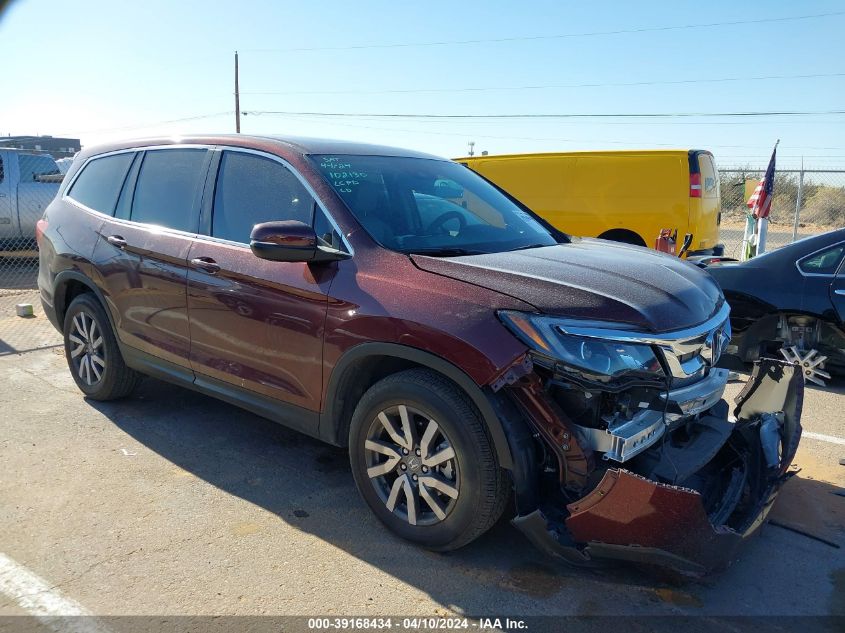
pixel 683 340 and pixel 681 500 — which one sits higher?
pixel 683 340

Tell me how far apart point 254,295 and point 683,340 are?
2121 millimetres

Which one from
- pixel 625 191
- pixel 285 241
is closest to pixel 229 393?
pixel 285 241

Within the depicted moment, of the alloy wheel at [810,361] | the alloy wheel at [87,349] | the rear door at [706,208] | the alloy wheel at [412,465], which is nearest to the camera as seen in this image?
the alloy wheel at [412,465]

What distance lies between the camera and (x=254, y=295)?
362 cm

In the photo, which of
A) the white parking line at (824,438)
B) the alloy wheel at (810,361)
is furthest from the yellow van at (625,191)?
the white parking line at (824,438)

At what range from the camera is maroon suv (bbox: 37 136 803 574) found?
8.90ft

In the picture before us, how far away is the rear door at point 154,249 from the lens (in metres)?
4.15

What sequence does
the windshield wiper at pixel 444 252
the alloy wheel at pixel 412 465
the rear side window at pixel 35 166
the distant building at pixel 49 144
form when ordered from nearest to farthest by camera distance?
the alloy wheel at pixel 412 465
the windshield wiper at pixel 444 252
the rear side window at pixel 35 166
the distant building at pixel 49 144

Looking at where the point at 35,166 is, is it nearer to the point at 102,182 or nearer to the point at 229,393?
the point at 102,182

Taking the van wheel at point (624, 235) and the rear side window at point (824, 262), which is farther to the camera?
the van wheel at point (624, 235)

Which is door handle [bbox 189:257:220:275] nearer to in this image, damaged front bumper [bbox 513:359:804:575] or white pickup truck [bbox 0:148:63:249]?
damaged front bumper [bbox 513:359:804:575]

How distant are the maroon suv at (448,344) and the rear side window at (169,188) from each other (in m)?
0.02

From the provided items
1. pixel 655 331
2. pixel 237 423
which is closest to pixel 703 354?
pixel 655 331

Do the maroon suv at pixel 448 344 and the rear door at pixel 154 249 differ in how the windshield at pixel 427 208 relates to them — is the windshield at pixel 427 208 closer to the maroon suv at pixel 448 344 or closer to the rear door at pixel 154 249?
the maroon suv at pixel 448 344
